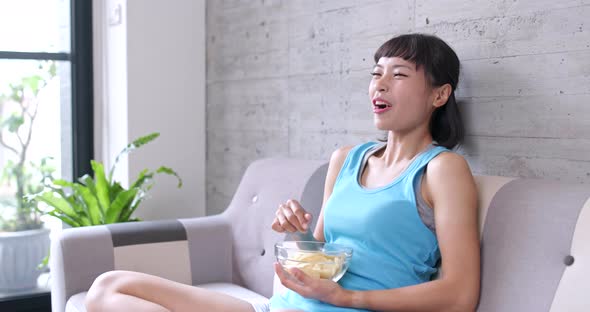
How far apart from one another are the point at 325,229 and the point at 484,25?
28.9 inches

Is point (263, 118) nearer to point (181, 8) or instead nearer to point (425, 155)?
point (181, 8)

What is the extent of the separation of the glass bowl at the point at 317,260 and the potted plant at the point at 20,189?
81.2 inches

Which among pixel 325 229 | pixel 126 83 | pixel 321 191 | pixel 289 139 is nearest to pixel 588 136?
pixel 325 229

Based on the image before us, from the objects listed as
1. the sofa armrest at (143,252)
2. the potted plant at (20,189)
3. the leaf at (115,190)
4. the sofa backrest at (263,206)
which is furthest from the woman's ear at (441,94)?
the potted plant at (20,189)

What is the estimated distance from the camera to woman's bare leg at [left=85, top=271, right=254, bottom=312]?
1792 millimetres

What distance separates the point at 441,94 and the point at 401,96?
0.38ft

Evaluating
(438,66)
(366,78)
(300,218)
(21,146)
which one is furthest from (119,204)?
(438,66)

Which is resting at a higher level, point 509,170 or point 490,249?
point 509,170

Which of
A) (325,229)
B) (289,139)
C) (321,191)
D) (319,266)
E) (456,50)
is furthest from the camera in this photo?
(289,139)

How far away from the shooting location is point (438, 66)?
1911 millimetres

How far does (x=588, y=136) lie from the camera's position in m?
1.78

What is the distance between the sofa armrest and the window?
1.11 m

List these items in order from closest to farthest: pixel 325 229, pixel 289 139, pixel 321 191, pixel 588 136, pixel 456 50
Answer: pixel 588 136 < pixel 325 229 < pixel 456 50 < pixel 321 191 < pixel 289 139

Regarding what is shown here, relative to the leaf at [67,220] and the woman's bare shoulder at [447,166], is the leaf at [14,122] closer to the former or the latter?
the leaf at [67,220]
